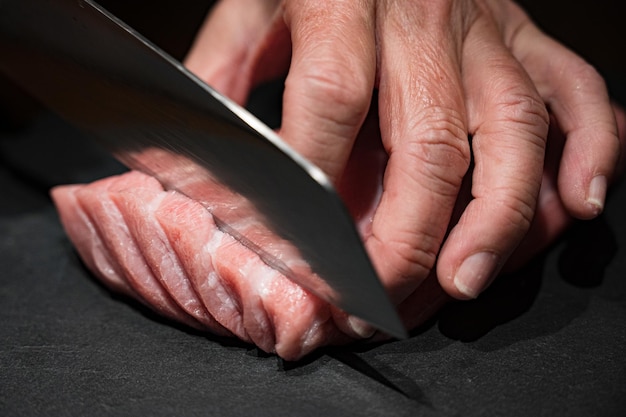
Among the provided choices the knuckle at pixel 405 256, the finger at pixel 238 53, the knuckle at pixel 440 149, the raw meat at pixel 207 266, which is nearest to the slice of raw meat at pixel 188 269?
the raw meat at pixel 207 266

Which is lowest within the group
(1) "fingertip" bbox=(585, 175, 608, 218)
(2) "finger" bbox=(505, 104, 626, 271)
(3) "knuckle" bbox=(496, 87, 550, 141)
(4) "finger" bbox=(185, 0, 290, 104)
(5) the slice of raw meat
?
(5) the slice of raw meat

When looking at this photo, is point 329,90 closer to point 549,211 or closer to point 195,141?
point 195,141

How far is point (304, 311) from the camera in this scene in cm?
100

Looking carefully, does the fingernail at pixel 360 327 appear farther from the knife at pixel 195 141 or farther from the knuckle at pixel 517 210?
the knuckle at pixel 517 210

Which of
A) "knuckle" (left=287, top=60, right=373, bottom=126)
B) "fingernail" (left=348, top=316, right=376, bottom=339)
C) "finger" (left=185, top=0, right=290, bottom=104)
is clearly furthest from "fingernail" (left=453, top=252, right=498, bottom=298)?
"finger" (left=185, top=0, right=290, bottom=104)

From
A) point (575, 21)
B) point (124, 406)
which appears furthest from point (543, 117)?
point (575, 21)

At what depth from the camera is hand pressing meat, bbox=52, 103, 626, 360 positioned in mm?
1010

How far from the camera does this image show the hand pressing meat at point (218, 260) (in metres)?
1.01

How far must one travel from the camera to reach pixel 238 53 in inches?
58.4

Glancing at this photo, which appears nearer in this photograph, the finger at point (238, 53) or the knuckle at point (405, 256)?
the knuckle at point (405, 256)

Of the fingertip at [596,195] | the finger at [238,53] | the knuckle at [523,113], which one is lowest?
the finger at [238,53]

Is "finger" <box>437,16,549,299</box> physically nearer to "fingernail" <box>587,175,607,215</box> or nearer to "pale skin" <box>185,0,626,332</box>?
"pale skin" <box>185,0,626,332</box>

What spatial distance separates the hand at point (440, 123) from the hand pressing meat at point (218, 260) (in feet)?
0.24

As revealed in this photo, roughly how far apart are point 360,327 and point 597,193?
43 cm
